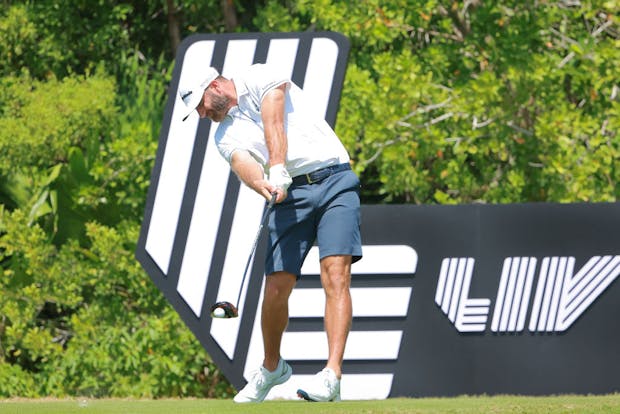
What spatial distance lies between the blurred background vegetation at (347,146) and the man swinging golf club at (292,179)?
15.1 ft

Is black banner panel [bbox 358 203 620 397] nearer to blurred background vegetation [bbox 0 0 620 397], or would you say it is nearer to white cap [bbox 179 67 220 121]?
blurred background vegetation [bbox 0 0 620 397]

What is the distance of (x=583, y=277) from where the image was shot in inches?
336

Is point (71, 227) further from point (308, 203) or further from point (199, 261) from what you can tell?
point (308, 203)

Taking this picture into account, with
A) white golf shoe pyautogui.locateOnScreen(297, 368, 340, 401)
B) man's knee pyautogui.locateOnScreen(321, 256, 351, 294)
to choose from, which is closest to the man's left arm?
man's knee pyautogui.locateOnScreen(321, 256, 351, 294)

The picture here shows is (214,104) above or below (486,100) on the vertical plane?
above

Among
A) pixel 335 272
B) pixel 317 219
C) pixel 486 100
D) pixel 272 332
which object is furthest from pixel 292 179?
pixel 486 100

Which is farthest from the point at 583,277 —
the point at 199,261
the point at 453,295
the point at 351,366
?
the point at 199,261

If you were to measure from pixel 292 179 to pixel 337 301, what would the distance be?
2.13ft

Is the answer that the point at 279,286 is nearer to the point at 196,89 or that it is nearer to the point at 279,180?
the point at 279,180

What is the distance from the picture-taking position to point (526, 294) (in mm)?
8586

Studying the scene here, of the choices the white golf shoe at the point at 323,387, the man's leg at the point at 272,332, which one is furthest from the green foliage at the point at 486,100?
the white golf shoe at the point at 323,387

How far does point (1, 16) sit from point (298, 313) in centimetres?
614

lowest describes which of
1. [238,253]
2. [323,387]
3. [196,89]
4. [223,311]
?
[238,253]

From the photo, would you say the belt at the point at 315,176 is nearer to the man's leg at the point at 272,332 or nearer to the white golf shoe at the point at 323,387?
the man's leg at the point at 272,332
